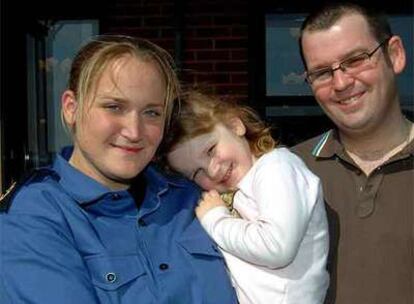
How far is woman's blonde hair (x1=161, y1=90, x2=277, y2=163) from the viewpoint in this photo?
7.64ft

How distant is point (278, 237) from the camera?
6.64ft

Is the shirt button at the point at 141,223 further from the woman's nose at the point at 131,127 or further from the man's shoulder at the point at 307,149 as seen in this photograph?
the man's shoulder at the point at 307,149

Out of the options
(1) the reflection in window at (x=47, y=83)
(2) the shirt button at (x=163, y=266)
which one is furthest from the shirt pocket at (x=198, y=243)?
(1) the reflection in window at (x=47, y=83)

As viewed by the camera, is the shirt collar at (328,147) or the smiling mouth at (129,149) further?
the shirt collar at (328,147)

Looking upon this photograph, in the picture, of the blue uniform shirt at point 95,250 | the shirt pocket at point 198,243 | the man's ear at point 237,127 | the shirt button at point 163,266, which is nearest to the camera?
the blue uniform shirt at point 95,250

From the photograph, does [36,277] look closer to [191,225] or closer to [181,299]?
[181,299]

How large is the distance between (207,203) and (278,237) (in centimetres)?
31

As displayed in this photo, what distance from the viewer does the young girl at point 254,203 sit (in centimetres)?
205

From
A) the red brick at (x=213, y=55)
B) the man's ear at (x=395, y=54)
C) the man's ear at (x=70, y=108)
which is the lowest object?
the man's ear at (x=70, y=108)

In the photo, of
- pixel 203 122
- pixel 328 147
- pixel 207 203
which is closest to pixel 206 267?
pixel 207 203

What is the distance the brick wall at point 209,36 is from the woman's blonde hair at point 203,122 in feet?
9.09

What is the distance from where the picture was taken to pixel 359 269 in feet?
7.25

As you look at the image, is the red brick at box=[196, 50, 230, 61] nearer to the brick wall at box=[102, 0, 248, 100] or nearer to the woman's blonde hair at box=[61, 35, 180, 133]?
the brick wall at box=[102, 0, 248, 100]

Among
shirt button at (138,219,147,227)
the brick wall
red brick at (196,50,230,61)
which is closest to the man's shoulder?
shirt button at (138,219,147,227)
